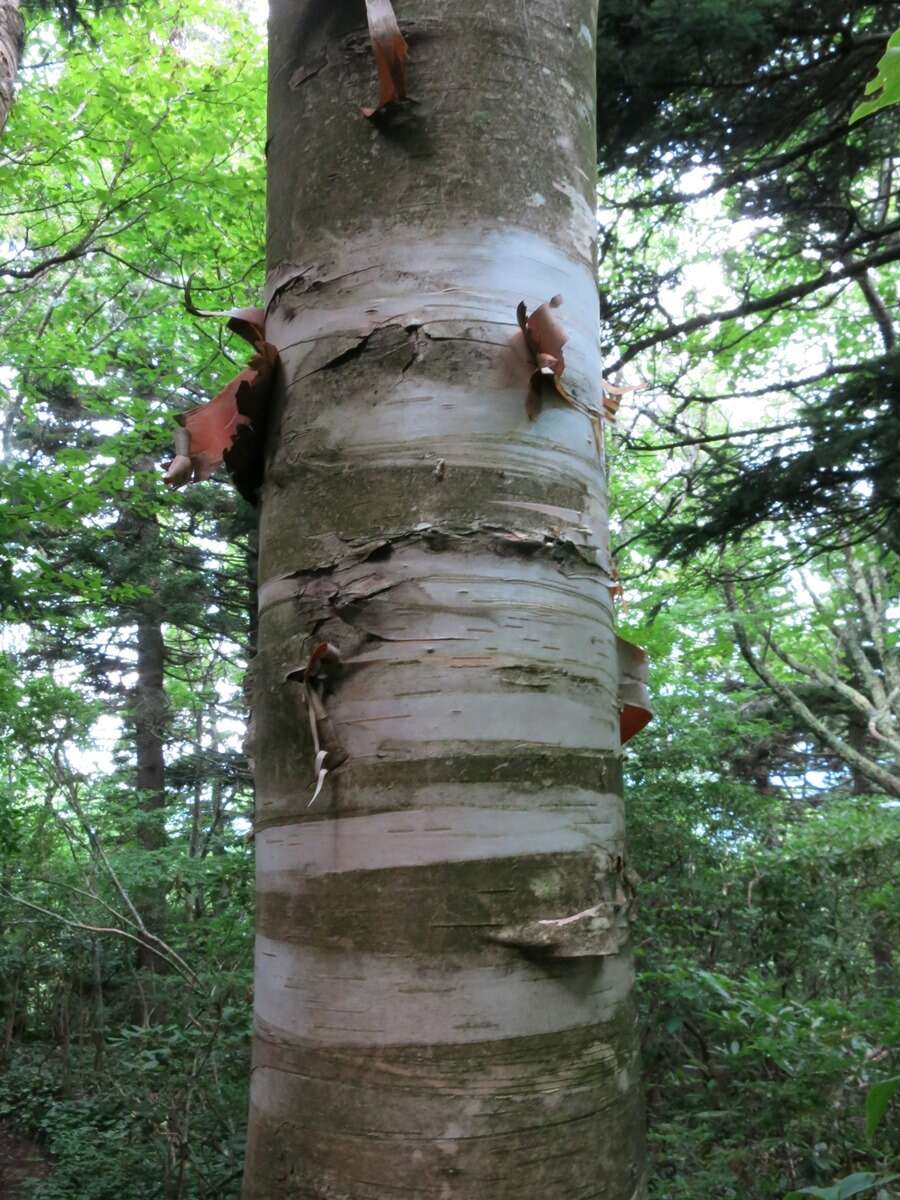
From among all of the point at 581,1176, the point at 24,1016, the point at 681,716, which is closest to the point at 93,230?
the point at 681,716

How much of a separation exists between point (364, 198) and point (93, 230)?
7.41 metres

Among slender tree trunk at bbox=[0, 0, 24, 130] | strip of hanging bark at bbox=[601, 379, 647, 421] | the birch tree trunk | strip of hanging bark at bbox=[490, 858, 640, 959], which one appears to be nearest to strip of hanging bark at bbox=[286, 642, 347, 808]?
the birch tree trunk

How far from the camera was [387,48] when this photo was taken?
2.94 ft

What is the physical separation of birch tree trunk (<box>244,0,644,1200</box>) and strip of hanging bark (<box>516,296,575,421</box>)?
12mm

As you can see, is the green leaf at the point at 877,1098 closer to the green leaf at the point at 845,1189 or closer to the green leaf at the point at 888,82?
the green leaf at the point at 845,1189

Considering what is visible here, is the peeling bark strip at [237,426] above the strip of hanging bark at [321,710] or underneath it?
above

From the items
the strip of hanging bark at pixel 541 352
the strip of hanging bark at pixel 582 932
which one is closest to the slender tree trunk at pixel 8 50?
the strip of hanging bark at pixel 541 352

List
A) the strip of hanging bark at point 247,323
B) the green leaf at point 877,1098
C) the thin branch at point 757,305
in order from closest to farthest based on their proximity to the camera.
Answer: the green leaf at point 877,1098 → the strip of hanging bark at point 247,323 → the thin branch at point 757,305

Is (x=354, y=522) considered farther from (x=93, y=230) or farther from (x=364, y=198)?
(x=93, y=230)

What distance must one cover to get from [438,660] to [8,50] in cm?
514

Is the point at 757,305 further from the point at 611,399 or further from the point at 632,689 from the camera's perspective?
the point at 632,689

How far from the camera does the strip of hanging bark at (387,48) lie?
90 cm

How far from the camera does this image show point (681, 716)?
6184 mm

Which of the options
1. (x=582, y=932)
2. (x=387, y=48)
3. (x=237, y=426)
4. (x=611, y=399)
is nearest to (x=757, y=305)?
(x=611, y=399)
